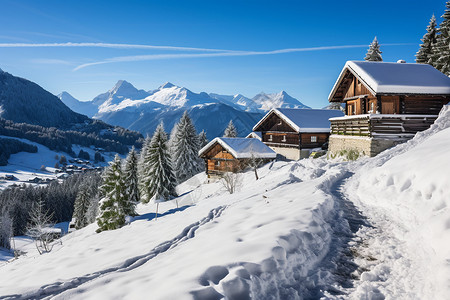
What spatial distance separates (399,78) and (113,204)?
26646mm

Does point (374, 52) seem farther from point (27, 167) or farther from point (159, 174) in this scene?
point (27, 167)

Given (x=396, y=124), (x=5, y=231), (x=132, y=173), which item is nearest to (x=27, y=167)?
(x=5, y=231)

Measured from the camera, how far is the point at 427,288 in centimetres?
→ 406

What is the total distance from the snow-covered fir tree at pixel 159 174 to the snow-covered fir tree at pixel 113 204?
25.6 ft

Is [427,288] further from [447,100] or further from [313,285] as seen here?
[447,100]

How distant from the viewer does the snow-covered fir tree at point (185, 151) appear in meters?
48.4

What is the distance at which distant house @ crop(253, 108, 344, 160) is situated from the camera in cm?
3434

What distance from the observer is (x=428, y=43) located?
35.6 metres

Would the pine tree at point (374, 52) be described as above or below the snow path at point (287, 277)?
above

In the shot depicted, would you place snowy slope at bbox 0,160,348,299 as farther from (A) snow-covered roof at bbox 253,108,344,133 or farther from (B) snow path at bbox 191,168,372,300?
(A) snow-covered roof at bbox 253,108,344,133

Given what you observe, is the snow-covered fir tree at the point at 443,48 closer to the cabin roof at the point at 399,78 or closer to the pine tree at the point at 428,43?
the pine tree at the point at 428,43

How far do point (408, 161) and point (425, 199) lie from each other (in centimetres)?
272

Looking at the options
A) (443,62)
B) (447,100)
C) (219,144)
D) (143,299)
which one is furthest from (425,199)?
(443,62)

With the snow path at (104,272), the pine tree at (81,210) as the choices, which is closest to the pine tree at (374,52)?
the snow path at (104,272)
